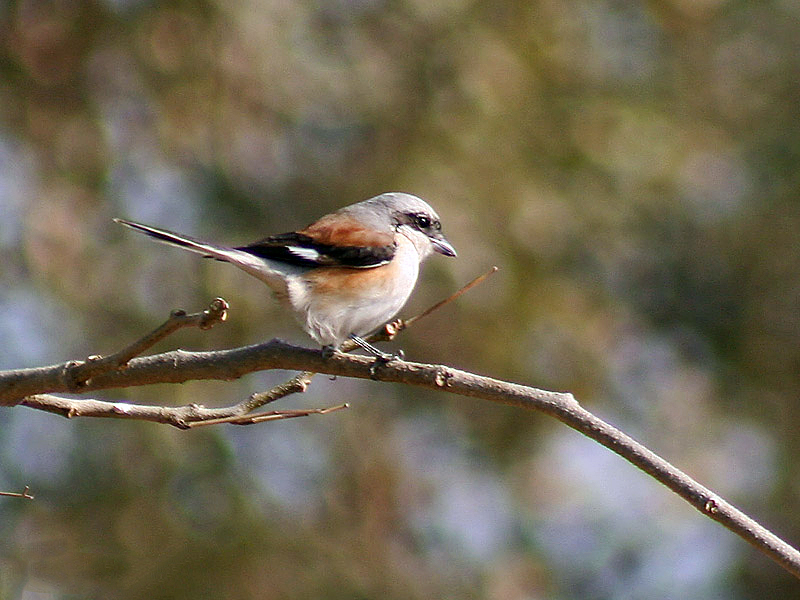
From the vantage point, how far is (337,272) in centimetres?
397

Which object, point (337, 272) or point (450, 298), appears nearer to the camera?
point (450, 298)

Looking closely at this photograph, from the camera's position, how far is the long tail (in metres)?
2.92

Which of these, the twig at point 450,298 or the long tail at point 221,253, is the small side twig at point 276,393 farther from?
the long tail at point 221,253

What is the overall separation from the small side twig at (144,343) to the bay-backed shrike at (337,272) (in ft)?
3.50

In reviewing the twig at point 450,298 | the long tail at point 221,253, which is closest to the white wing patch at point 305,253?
the long tail at point 221,253

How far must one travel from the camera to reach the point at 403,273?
4215 millimetres

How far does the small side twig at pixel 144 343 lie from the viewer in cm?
223

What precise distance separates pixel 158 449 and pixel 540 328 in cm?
276

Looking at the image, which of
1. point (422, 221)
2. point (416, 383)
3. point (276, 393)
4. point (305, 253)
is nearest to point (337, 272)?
point (305, 253)

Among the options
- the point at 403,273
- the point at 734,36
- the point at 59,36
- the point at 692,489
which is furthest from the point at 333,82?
the point at 692,489

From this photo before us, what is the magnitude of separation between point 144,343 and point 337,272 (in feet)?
5.74

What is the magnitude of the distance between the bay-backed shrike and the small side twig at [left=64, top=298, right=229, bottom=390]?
3.50 feet

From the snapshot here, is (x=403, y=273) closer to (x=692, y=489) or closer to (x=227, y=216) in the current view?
(x=692, y=489)

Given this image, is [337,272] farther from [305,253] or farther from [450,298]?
[450,298]
